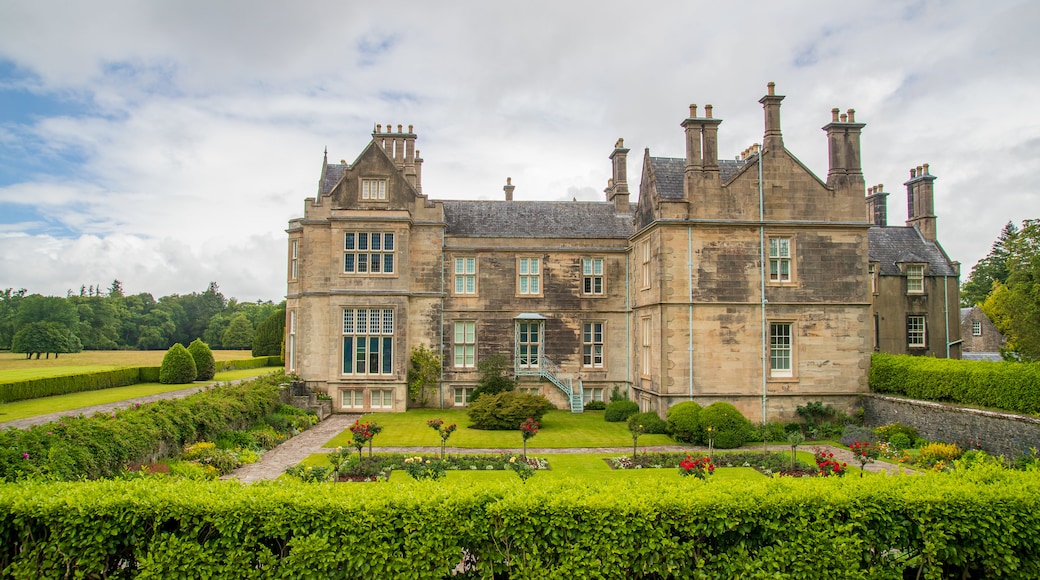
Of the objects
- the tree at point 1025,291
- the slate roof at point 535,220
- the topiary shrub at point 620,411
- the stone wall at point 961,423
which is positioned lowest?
the topiary shrub at point 620,411

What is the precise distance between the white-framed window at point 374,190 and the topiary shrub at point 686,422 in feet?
56.0

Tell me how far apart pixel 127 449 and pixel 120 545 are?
7038 mm

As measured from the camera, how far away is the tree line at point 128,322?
45041 millimetres

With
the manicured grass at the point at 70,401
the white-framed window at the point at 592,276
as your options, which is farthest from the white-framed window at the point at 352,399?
the white-framed window at the point at 592,276

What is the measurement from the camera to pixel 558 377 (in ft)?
101

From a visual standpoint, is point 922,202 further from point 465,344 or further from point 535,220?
point 465,344

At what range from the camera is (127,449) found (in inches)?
562

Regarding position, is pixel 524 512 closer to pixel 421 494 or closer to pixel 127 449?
pixel 421 494

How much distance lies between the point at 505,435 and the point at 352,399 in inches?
374

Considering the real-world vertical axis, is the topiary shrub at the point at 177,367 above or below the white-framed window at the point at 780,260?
below

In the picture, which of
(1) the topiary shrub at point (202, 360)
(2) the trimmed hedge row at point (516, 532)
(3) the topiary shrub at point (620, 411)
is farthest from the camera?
(1) the topiary shrub at point (202, 360)

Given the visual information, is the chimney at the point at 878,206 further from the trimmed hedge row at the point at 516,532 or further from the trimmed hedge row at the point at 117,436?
the trimmed hedge row at the point at 117,436

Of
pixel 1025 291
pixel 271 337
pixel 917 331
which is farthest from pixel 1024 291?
pixel 271 337

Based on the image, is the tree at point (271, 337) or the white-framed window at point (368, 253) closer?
the white-framed window at point (368, 253)
